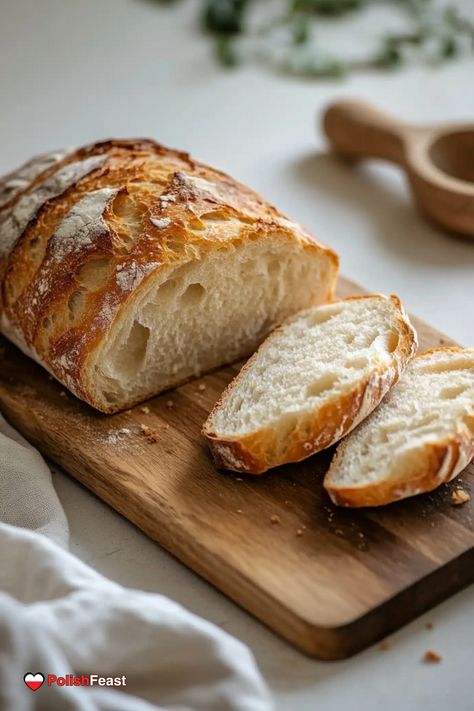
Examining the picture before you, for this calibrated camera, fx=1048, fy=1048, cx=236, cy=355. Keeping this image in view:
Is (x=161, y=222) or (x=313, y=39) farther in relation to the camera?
(x=313, y=39)

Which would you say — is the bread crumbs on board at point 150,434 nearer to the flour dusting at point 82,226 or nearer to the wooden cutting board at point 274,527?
the wooden cutting board at point 274,527

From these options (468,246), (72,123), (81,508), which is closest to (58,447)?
(81,508)

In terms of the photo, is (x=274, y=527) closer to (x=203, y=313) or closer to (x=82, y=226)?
(x=203, y=313)

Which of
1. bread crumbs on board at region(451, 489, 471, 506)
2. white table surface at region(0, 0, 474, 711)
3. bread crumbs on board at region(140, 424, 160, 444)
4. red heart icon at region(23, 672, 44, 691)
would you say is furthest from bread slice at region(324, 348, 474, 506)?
red heart icon at region(23, 672, 44, 691)

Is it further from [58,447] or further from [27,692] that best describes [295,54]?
[27,692]

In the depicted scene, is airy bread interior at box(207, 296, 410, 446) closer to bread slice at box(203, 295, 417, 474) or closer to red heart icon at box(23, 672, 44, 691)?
bread slice at box(203, 295, 417, 474)

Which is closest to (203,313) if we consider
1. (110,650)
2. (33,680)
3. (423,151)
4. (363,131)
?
(110,650)

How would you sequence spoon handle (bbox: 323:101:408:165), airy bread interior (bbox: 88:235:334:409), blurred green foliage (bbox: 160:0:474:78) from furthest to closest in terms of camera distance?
blurred green foliage (bbox: 160:0:474:78), spoon handle (bbox: 323:101:408:165), airy bread interior (bbox: 88:235:334:409)
